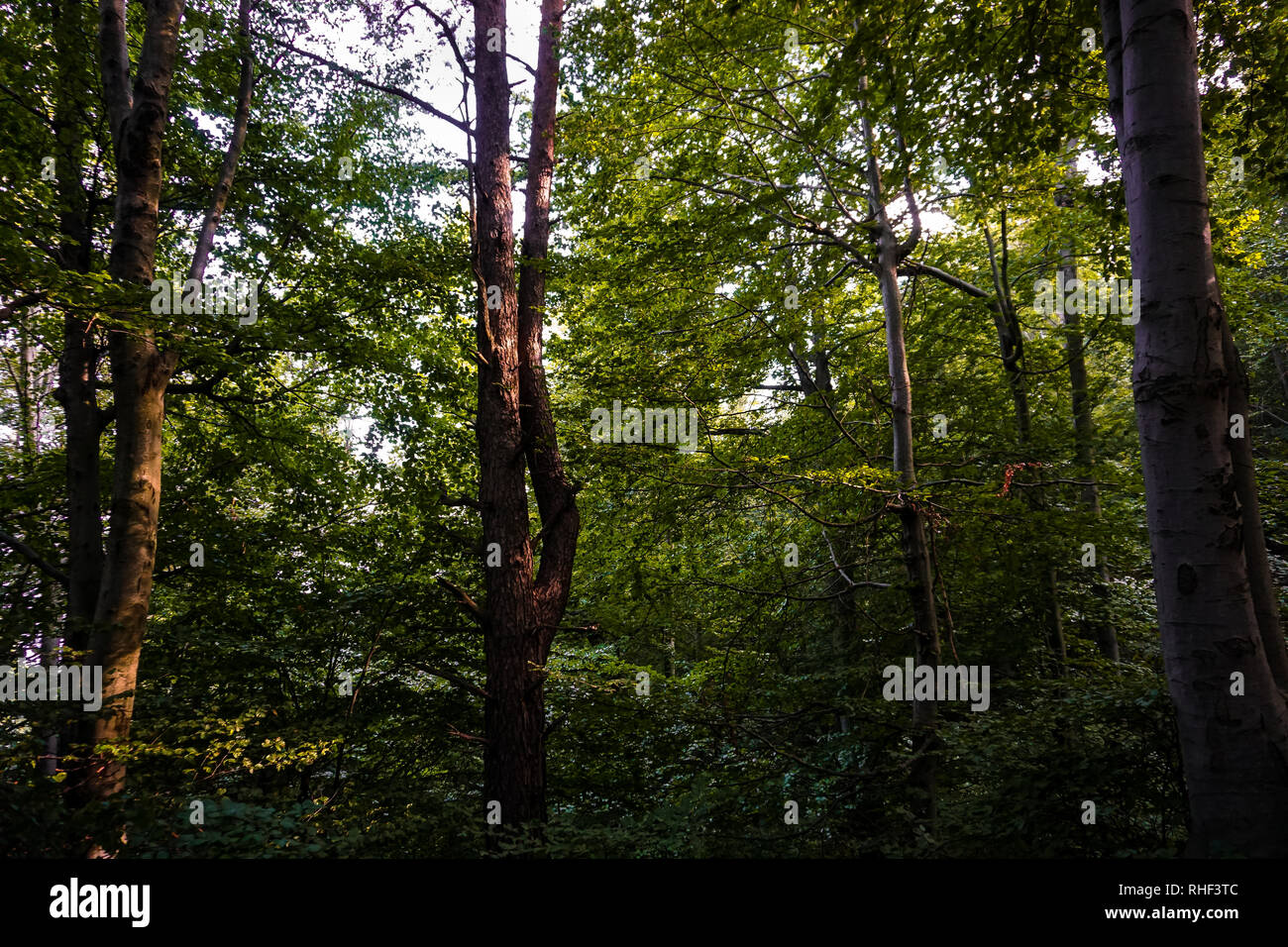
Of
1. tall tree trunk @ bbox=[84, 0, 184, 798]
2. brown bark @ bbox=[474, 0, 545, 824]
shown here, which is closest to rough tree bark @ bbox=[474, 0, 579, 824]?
brown bark @ bbox=[474, 0, 545, 824]

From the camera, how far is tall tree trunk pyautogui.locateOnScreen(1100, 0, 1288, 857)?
2262 millimetres

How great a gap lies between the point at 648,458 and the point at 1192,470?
358 cm

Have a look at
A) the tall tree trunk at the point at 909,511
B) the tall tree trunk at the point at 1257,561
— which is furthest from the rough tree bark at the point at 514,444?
the tall tree trunk at the point at 1257,561

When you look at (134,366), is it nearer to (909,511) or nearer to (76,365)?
(76,365)

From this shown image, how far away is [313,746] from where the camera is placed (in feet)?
14.6

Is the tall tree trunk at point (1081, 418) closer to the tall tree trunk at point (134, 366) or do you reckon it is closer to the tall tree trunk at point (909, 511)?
the tall tree trunk at point (909, 511)

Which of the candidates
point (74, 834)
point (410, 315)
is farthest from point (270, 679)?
point (410, 315)

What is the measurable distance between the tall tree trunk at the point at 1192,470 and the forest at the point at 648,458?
0.6 inches

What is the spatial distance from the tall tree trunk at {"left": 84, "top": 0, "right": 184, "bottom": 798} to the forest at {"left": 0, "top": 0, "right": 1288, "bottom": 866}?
0.03m

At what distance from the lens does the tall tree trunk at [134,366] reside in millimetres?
4457

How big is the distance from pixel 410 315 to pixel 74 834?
274 inches

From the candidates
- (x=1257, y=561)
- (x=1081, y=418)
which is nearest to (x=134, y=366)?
(x=1257, y=561)

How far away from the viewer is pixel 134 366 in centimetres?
474
